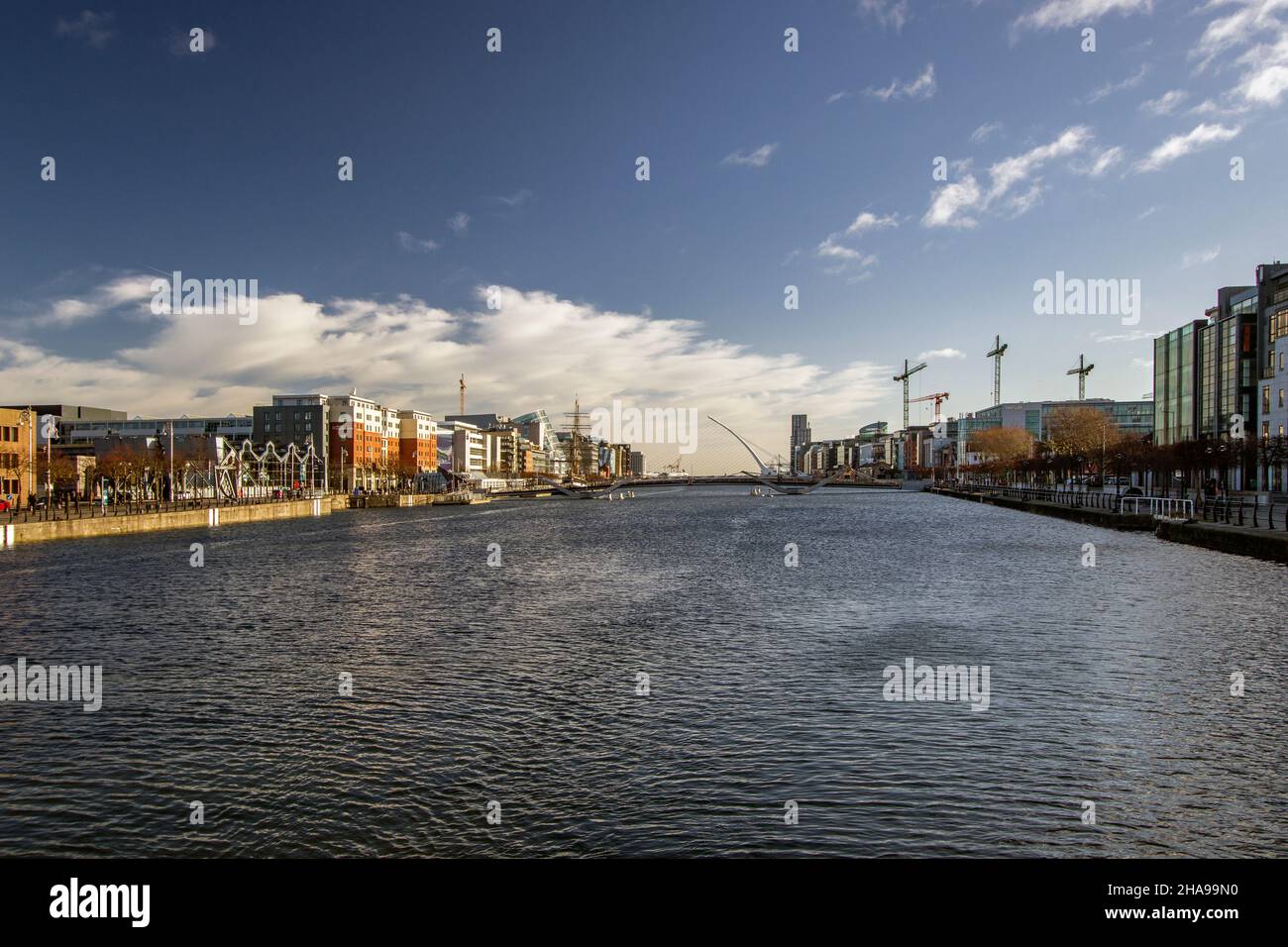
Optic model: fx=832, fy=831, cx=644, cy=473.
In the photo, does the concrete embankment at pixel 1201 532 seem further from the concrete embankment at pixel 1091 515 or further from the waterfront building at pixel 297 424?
the waterfront building at pixel 297 424

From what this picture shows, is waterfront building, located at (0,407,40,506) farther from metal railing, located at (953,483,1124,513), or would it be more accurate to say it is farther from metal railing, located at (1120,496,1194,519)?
metal railing, located at (953,483,1124,513)

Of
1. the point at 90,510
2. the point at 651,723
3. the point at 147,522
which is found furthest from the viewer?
the point at 90,510

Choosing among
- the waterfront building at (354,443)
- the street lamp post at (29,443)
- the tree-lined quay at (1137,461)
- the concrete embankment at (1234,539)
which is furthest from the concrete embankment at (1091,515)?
the waterfront building at (354,443)

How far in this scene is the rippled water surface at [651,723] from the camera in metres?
11.3

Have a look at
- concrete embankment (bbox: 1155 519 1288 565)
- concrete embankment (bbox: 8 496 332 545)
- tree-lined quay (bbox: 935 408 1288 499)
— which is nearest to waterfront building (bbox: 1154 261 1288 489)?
tree-lined quay (bbox: 935 408 1288 499)

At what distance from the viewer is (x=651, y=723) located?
15953 millimetres

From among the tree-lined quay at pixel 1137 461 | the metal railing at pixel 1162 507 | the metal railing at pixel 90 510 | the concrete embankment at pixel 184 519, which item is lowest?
the concrete embankment at pixel 184 519

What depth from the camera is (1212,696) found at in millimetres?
17406

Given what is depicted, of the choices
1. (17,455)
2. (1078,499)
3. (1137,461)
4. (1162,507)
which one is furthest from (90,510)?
(1137,461)

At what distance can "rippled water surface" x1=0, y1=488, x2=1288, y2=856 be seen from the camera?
37.2 ft

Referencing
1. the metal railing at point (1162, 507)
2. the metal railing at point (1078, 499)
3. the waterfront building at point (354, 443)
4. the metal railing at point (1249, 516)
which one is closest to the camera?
the metal railing at point (1249, 516)

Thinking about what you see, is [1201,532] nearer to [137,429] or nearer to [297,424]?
[297,424]
